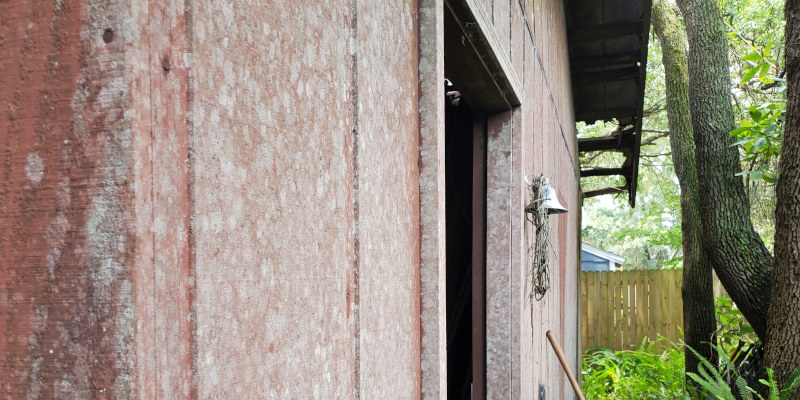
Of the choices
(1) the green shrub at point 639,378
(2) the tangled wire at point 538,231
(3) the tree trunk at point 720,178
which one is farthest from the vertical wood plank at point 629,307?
(2) the tangled wire at point 538,231

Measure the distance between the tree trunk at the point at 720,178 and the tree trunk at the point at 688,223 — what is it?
1087 millimetres

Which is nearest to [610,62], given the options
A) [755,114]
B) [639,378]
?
[755,114]

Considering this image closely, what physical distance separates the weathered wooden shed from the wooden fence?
1270cm

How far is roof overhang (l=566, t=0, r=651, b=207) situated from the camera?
6.33 m

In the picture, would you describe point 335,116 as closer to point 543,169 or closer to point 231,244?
point 231,244

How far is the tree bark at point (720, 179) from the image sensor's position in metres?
5.73

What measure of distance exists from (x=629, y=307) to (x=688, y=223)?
6310mm

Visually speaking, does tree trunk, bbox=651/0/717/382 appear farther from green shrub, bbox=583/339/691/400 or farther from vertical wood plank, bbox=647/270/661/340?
vertical wood plank, bbox=647/270/661/340

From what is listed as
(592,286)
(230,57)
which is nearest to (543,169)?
(230,57)

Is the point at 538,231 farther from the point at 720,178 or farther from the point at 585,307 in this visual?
the point at 585,307

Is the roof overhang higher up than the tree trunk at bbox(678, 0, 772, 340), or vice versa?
the roof overhang

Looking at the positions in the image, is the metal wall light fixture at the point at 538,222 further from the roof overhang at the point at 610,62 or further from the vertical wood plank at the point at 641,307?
the vertical wood plank at the point at 641,307

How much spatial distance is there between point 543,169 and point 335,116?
10.3 ft

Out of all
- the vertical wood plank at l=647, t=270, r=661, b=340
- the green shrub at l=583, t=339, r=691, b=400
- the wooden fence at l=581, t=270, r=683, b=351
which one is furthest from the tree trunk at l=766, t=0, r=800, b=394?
the vertical wood plank at l=647, t=270, r=661, b=340
